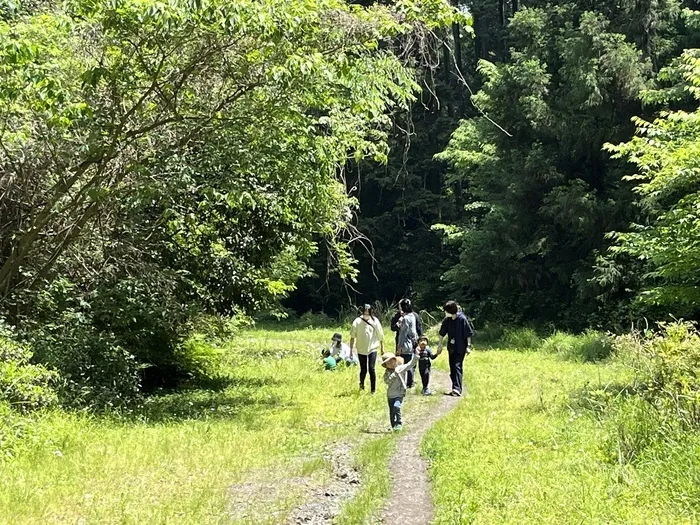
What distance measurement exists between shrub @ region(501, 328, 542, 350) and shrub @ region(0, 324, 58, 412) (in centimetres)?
1659

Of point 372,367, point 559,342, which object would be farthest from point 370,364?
point 559,342

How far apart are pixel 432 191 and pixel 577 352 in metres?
23.6

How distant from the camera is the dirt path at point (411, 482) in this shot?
5855 mm

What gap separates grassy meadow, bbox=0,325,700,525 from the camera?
564cm

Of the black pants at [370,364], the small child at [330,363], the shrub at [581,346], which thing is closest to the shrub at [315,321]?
the shrub at [581,346]

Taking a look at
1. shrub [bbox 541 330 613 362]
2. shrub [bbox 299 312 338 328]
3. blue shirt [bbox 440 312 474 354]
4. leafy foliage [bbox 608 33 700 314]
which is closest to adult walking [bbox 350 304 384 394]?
blue shirt [bbox 440 312 474 354]

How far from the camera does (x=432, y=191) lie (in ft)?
137

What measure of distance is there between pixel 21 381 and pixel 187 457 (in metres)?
2.63

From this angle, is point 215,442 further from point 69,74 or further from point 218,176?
point 69,74

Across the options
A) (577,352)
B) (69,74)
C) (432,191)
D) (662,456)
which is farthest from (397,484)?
(432,191)

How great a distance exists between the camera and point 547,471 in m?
6.45

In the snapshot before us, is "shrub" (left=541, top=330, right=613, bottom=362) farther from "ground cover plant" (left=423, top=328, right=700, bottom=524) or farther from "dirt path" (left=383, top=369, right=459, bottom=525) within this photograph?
"dirt path" (left=383, top=369, right=459, bottom=525)

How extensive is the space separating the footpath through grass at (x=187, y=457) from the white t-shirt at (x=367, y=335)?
84 centimetres

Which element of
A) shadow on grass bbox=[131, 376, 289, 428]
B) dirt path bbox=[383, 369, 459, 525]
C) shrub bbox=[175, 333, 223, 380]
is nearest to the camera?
dirt path bbox=[383, 369, 459, 525]
